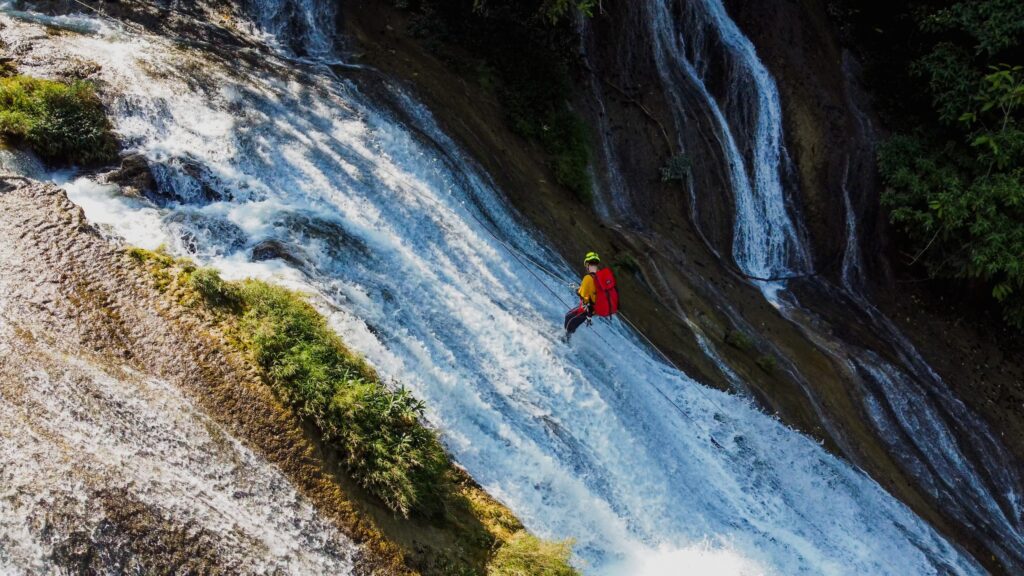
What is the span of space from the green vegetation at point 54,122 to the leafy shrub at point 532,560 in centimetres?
745

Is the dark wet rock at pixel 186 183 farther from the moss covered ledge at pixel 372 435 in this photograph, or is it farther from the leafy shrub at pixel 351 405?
the leafy shrub at pixel 351 405

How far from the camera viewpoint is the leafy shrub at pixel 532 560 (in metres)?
6.56

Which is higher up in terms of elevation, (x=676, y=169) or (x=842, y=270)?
(x=842, y=270)

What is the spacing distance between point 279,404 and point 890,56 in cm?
1797

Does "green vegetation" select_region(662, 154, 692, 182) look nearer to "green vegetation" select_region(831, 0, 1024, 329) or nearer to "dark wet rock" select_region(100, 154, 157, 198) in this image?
"green vegetation" select_region(831, 0, 1024, 329)

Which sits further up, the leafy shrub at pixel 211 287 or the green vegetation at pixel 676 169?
the green vegetation at pixel 676 169

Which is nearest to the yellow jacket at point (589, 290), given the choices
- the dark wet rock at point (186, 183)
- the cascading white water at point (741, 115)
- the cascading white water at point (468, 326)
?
the cascading white water at point (468, 326)

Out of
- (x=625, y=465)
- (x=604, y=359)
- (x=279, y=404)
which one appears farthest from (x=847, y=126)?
(x=279, y=404)

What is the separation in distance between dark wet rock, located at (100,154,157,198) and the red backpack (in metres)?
6.16

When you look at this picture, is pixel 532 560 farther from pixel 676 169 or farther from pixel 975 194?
pixel 975 194

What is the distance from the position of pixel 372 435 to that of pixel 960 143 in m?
15.9

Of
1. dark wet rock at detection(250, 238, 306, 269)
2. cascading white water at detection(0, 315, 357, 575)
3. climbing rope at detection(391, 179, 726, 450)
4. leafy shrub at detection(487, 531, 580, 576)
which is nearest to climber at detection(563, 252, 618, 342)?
climbing rope at detection(391, 179, 726, 450)

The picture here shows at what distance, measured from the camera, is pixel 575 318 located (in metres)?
9.66

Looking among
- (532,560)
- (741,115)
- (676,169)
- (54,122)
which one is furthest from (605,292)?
(741,115)
